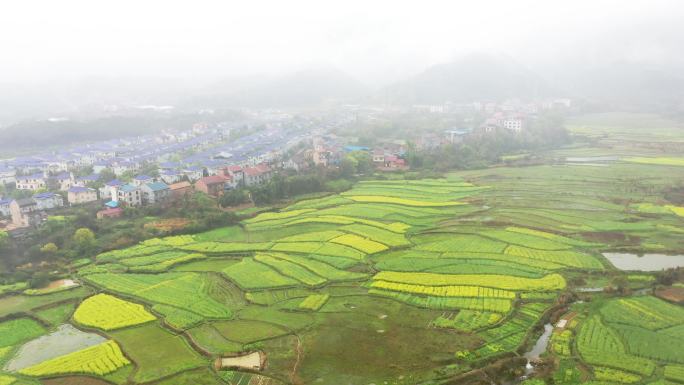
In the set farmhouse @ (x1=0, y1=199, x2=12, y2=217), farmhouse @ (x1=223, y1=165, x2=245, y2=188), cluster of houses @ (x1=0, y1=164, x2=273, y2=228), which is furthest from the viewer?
farmhouse @ (x1=223, y1=165, x2=245, y2=188)

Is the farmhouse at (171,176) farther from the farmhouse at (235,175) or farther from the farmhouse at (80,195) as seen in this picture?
the farmhouse at (80,195)

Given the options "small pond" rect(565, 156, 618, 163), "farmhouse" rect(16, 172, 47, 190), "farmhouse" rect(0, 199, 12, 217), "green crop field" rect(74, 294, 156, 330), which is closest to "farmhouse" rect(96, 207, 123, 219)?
"farmhouse" rect(0, 199, 12, 217)

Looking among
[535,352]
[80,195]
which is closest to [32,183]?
[80,195]

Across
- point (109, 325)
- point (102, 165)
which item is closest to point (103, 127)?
point (102, 165)

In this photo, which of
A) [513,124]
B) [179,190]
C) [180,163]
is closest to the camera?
[179,190]

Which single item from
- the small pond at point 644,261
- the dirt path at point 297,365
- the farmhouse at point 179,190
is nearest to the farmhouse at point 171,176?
the farmhouse at point 179,190

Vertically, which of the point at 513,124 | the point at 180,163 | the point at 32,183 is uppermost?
the point at 513,124

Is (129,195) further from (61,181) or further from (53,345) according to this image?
(53,345)

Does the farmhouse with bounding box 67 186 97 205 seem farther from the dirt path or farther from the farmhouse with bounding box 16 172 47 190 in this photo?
the dirt path
